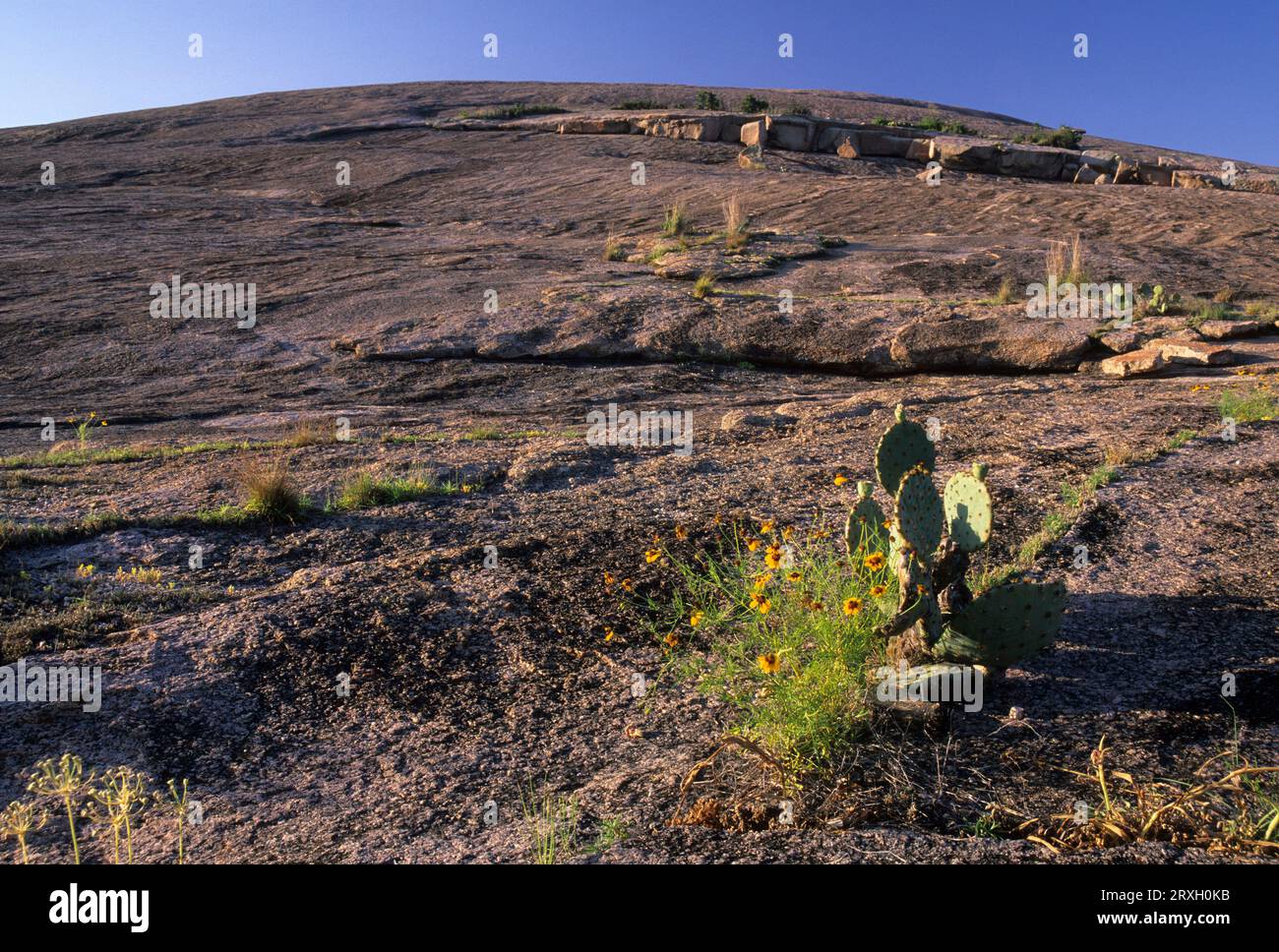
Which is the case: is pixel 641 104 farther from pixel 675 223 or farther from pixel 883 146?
pixel 675 223

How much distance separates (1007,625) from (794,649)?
2.73ft

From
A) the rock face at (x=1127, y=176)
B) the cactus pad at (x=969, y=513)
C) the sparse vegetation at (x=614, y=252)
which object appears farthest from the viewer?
the rock face at (x=1127, y=176)

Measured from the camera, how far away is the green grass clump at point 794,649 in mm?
3180

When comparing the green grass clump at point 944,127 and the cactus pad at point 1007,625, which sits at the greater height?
the green grass clump at point 944,127

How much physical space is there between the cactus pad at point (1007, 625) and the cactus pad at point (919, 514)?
11.8 inches

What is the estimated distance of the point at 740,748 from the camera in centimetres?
326

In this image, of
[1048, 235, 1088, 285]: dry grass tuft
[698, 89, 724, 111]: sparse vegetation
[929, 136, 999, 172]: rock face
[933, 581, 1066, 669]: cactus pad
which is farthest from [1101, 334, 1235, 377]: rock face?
[698, 89, 724, 111]: sparse vegetation

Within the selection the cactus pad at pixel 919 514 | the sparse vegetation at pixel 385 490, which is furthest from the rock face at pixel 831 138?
the cactus pad at pixel 919 514

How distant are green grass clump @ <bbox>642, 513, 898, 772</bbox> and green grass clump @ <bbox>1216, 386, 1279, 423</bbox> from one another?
480cm

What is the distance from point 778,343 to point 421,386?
14.0 feet

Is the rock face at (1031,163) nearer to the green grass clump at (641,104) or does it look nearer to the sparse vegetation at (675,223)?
the sparse vegetation at (675,223)

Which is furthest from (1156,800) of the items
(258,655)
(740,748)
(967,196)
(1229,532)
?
(967,196)

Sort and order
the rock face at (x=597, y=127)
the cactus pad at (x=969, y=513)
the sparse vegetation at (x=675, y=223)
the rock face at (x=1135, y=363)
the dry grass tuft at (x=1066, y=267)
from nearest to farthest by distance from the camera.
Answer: the cactus pad at (x=969, y=513)
the rock face at (x=1135, y=363)
the dry grass tuft at (x=1066, y=267)
the sparse vegetation at (x=675, y=223)
the rock face at (x=597, y=127)

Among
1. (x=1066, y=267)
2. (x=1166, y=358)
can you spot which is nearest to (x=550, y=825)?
(x=1166, y=358)
